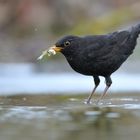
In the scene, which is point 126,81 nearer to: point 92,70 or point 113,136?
point 92,70

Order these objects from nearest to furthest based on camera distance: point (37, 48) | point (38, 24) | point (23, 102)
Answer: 1. point (23, 102)
2. point (37, 48)
3. point (38, 24)

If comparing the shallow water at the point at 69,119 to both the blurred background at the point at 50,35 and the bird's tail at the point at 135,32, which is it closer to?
the bird's tail at the point at 135,32

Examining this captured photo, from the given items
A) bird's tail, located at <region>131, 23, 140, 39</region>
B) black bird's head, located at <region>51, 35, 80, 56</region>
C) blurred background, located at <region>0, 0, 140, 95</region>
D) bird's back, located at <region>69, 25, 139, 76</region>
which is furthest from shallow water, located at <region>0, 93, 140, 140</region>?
blurred background, located at <region>0, 0, 140, 95</region>

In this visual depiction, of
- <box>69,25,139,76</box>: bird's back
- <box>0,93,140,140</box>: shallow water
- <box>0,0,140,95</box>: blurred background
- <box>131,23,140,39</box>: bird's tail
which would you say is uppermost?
<box>0,0,140,95</box>: blurred background

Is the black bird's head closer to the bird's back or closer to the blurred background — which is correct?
the bird's back

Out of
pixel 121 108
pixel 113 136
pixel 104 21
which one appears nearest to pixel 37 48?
pixel 104 21

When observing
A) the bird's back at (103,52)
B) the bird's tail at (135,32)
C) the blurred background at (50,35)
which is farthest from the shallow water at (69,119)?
the blurred background at (50,35)
